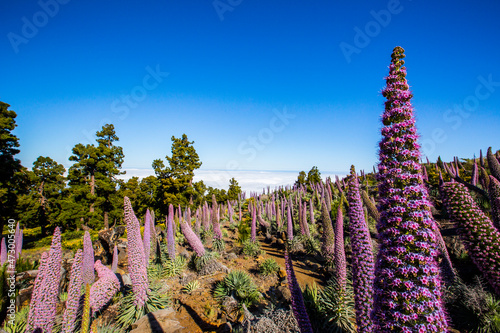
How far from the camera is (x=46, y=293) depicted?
3.26 m

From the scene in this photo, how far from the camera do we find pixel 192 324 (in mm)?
6113

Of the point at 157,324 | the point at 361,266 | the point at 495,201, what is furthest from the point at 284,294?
the point at 495,201

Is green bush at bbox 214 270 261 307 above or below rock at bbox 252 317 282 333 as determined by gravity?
below

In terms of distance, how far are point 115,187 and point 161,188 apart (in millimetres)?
5891

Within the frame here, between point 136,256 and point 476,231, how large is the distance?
6815 mm

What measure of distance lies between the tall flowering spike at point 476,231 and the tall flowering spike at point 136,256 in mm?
6434

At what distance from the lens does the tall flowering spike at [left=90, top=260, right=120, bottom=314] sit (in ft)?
18.7

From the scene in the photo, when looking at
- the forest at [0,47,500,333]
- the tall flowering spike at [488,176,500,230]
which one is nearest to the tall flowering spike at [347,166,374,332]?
the forest at [0,47,500,333]

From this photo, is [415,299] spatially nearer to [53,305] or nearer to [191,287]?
[53,305]

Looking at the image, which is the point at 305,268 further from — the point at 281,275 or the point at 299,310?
the point at 299,310

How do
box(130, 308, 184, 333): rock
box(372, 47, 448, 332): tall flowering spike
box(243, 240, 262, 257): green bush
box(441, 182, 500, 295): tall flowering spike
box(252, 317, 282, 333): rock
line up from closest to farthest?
box(372, 47, 448, 332): tall flowering spike → box(441, 182, 500, 295): tall flowering spike → box(252, 317, 282, 333): rock → box(130, 308, 184, 333): rock → box(243, 240, 262, 257): green bush

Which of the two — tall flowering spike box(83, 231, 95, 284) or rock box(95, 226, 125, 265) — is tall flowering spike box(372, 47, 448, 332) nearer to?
tall flowering spike box(83, 231, 95, 284)

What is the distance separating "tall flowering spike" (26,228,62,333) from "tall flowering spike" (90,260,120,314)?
8.62 ft

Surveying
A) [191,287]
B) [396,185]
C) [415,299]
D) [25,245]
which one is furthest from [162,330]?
[25,245]
